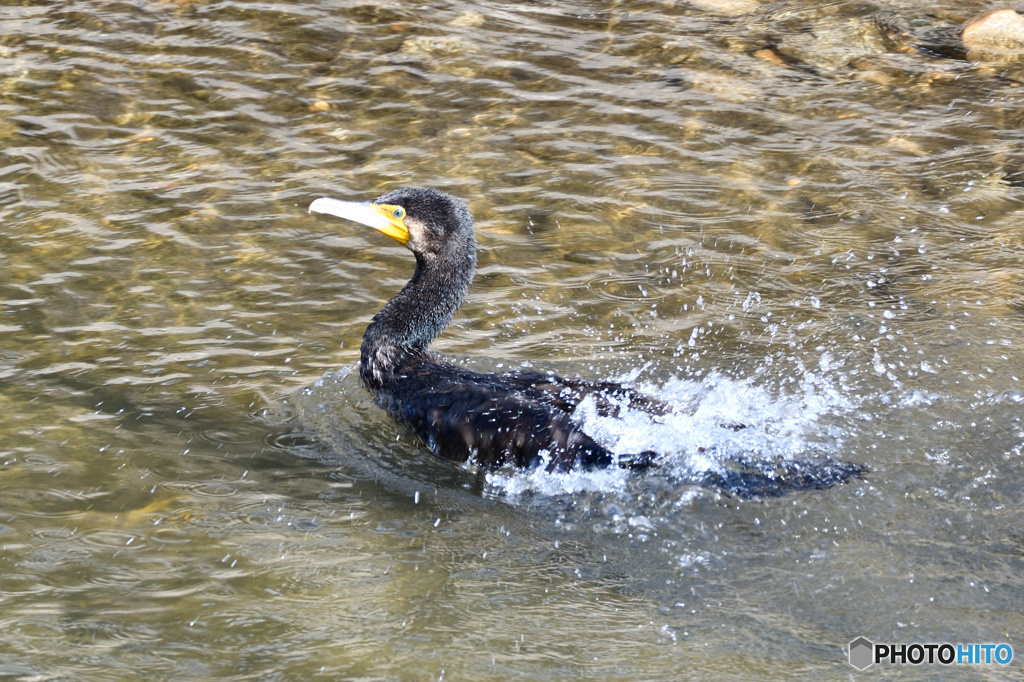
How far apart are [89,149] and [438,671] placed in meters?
5.56

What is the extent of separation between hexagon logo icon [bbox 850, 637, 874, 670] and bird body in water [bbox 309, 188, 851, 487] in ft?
3.29

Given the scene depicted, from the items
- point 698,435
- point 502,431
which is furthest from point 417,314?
point 698,435

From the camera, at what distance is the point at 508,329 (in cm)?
603

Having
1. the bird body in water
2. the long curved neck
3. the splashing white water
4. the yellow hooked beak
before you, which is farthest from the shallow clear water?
the yellow hooked beak

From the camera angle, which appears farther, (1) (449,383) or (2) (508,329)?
(2) (508,329)

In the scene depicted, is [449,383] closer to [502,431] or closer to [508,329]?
[502,431]

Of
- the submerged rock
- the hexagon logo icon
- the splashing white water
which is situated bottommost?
the hexagon logo icon

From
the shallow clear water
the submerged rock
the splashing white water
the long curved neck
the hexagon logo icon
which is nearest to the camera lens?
the hexagon logo icon

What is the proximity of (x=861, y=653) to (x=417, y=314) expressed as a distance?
2.78 meters

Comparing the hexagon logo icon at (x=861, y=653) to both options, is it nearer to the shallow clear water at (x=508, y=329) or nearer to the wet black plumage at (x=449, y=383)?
the shallow clear water at (x=508, y=329)

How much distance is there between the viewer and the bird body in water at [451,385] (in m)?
4.74

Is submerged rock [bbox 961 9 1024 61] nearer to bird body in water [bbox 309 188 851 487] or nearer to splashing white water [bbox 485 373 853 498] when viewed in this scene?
splashing white water [bbox 485 373 853 498]

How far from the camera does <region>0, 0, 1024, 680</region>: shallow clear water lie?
3.77 metres

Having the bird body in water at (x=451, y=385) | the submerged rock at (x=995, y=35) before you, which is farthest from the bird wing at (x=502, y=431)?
the submerged rock at (x=995, y=35)
